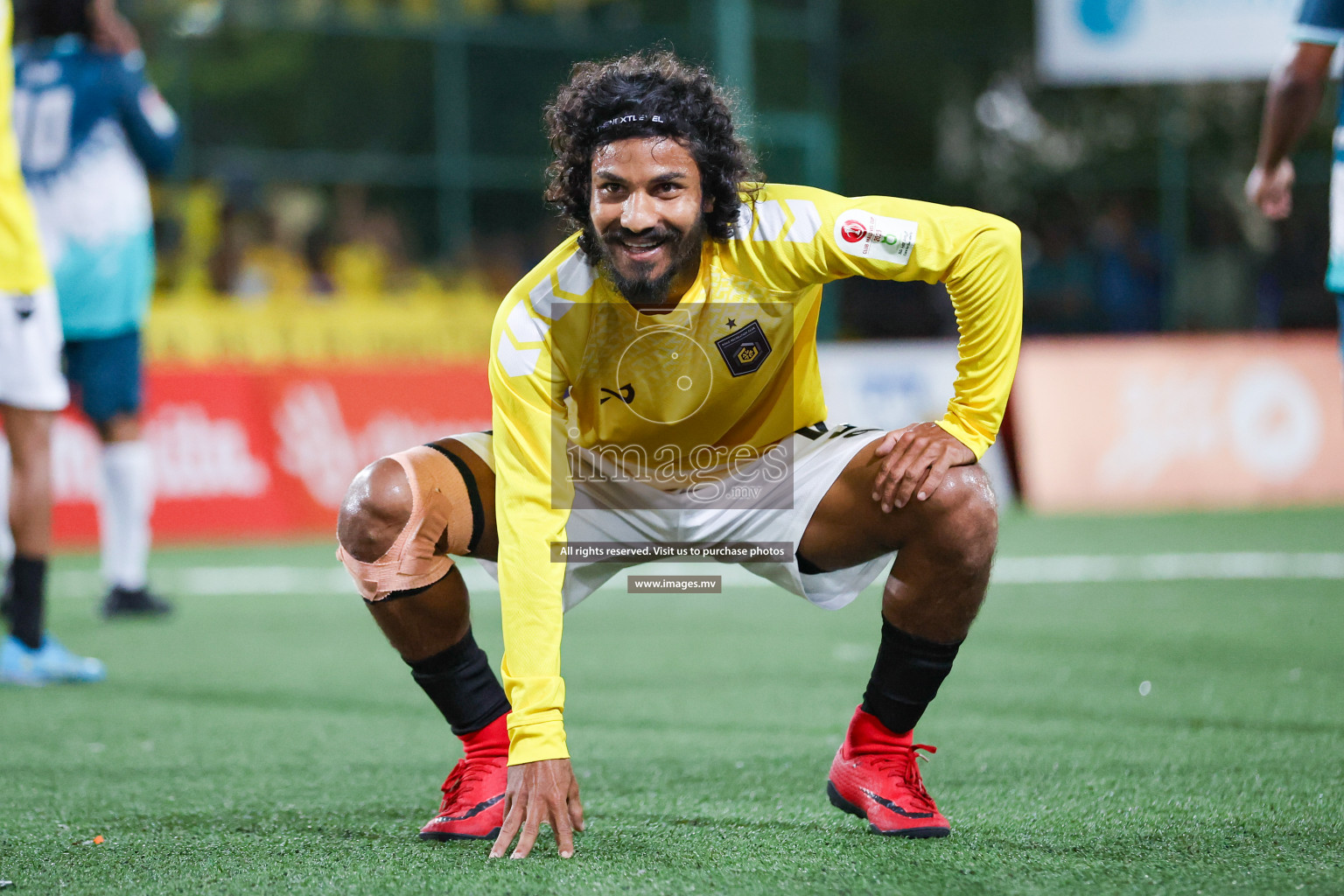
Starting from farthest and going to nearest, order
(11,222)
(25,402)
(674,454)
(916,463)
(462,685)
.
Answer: (25,402) → (11,222) → (674,454) → (462,685) → (916,463)

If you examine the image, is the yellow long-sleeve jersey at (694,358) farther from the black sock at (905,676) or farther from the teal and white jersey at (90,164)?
the teal and white jersey at (90,164)

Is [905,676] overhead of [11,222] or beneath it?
beneath

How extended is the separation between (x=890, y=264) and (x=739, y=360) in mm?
403

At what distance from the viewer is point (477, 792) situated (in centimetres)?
305

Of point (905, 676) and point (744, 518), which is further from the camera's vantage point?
point (744, 518)

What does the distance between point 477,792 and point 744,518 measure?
0.82 metres

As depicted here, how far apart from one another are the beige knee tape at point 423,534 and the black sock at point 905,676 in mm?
923

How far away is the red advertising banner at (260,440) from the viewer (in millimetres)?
9391

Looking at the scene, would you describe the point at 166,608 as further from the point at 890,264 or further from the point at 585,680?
the point at 890,264

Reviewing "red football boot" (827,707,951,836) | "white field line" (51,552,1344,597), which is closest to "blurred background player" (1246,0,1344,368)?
Result: "red football boot" (827,707,951,836)

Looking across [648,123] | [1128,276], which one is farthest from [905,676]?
[1128,276]

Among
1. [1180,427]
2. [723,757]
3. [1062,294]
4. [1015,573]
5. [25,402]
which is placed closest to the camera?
[723,757]

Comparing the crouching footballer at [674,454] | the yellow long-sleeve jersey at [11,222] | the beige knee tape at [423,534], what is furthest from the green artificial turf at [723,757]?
the yellow long-sleeve jersey at [11,222]

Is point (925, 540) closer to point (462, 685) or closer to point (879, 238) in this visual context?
point (879, 238)
